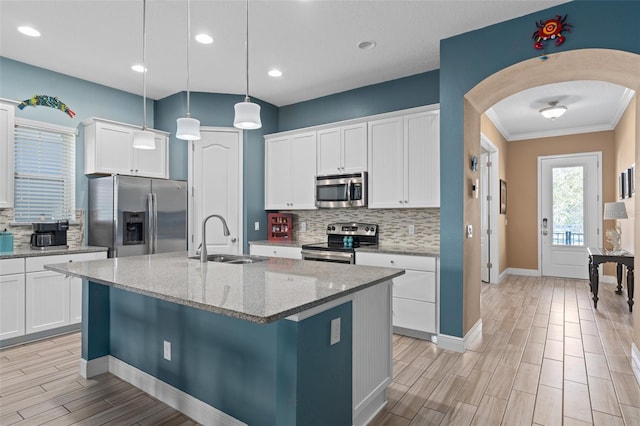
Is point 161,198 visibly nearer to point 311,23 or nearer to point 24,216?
point 24,216

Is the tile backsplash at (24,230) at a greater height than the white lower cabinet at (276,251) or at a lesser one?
greater

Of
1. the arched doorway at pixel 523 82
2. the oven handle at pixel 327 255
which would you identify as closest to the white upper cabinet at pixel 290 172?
the oven handle at pixel 327 255

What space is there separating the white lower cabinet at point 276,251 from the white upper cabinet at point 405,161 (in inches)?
44.3

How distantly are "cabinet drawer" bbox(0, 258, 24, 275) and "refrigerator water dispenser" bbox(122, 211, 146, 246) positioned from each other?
935mm

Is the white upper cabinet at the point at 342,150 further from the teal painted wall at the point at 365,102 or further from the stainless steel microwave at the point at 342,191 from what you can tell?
the teal painted wall at the point at 365,102

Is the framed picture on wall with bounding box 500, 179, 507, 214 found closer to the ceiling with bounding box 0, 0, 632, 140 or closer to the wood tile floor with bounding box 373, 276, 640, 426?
the ceiling with bounding box 0, 0, 632, 140

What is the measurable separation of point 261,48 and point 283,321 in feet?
9.72

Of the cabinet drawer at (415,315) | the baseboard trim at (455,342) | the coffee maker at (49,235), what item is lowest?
the baseboard trim at (455,342)

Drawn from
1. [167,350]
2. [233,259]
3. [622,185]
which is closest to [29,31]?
[233,259]

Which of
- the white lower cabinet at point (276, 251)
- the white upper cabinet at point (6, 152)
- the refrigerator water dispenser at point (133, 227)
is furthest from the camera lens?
the white lower cabinet at point (276, 251)

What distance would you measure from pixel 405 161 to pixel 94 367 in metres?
3.46

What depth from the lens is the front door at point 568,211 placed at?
657 cm

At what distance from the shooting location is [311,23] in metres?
3.14

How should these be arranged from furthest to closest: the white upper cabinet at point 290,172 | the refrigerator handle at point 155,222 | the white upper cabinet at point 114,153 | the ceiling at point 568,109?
the white upper cabinet at point 290,172 → the ceiling at point 568,109 → the refrigerator handle at point 155,222 → the white upper cabinet at point 114,153
